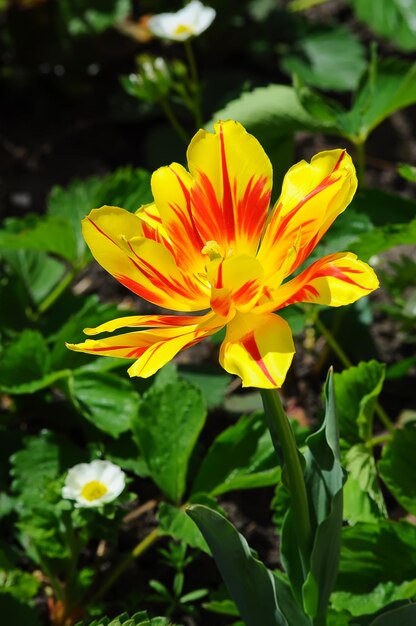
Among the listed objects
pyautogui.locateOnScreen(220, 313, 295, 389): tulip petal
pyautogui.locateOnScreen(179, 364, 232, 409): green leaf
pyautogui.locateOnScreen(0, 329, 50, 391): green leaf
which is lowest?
pyautogui.locateOnScreen(179, 364, 232, 409): green leaf

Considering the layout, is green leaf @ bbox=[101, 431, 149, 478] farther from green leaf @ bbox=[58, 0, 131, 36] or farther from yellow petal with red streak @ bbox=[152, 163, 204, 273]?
green leaf @ bbox=[58, 0, 131, 36]

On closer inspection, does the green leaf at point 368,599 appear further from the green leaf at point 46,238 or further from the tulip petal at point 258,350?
the green leaf at point 46,238

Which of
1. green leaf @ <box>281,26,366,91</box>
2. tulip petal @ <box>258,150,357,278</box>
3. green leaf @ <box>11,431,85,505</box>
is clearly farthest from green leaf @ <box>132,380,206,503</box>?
green leaf @ <box>281,26,366,91</box>

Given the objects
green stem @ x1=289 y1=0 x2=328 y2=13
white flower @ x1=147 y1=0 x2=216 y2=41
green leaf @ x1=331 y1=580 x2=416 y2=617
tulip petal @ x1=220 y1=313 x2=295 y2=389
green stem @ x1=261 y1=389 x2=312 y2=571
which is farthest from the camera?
green stem @ x1=289 y1=0 x2=328 y2=13

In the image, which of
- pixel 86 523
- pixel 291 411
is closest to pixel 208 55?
pixel 291 411

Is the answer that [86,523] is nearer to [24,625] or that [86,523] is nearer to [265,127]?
[24,625]

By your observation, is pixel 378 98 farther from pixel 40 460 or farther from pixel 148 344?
pixel 148 344
